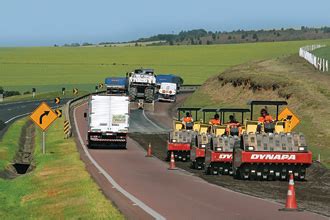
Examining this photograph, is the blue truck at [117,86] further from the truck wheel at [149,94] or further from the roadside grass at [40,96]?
the roadside grass at [40,96]

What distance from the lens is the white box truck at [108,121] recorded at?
168 ft

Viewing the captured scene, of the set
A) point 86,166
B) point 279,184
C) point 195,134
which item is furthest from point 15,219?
point 195,134

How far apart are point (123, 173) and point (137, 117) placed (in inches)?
1850

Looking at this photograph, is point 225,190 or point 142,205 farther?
point 225,190

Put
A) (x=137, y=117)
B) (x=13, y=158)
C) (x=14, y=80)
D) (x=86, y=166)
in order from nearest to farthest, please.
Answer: (x=86, y=166) < (x=13, y=158) < (x=137, y=117) < (x=14, y=80)

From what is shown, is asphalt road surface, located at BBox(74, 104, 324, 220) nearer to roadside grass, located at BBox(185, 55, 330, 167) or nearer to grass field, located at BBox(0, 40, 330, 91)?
roadside grass, located at BBox(185, 55, 330, 167)

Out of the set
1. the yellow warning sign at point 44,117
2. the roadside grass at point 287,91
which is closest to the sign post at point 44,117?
the yellow warning sign at point 44,117

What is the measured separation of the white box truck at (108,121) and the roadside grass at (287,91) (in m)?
11.4

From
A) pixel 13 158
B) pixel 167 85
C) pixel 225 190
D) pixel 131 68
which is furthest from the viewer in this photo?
pixel 131 68

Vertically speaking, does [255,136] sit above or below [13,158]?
above

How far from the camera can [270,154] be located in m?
30.8

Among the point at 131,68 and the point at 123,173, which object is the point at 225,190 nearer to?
the point at 123,173

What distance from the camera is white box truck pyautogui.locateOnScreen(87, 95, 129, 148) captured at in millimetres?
51250

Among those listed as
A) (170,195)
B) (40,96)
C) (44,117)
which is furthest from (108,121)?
(40,96)
